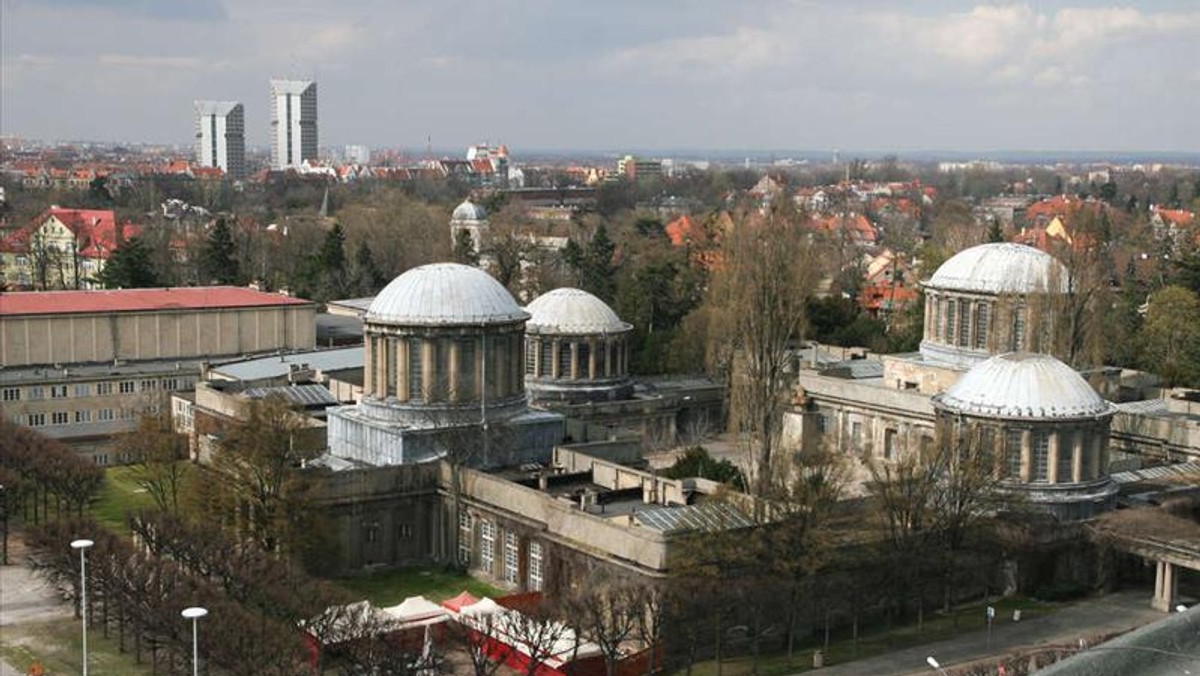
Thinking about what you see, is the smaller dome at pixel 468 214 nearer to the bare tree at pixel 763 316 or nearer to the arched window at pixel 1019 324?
the bare tree at pixel 763 316

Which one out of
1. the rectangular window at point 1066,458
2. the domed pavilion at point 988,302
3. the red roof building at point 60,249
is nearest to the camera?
the rectangular window at point 1066,458

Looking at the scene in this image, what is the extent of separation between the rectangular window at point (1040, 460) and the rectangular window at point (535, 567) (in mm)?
15506

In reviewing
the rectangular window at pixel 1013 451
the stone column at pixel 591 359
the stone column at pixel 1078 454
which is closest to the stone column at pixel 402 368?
the stone column at pixel 591 359

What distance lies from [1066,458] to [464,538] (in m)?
19.0

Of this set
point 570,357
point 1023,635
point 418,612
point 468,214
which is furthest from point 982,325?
point 468,214

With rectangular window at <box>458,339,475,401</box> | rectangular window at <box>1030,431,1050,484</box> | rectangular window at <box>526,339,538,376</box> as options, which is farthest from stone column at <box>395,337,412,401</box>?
rectangular window at <box>1030,431,1050,484</box>

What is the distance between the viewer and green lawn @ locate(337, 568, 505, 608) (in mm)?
41969

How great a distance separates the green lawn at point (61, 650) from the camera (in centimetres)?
3456

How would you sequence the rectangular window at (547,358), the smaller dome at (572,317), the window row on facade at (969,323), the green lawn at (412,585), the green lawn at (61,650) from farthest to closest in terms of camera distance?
the rectangular window at (547,358) → the smaller dome at (572,317) → the window row on facade at (969,323) → the green lawn at (412,585) → the green lawn at (61,650)

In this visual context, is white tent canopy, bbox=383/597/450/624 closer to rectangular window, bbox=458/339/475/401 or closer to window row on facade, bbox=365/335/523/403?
window row on facade, bbox=365/335/523/403

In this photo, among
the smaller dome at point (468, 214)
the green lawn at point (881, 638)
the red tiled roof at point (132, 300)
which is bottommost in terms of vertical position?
the green lawn at point (881, 638)

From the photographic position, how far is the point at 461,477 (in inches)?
1764

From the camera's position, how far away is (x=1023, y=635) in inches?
1500

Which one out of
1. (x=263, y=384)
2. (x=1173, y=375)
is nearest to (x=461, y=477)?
(x=263, y=384)
